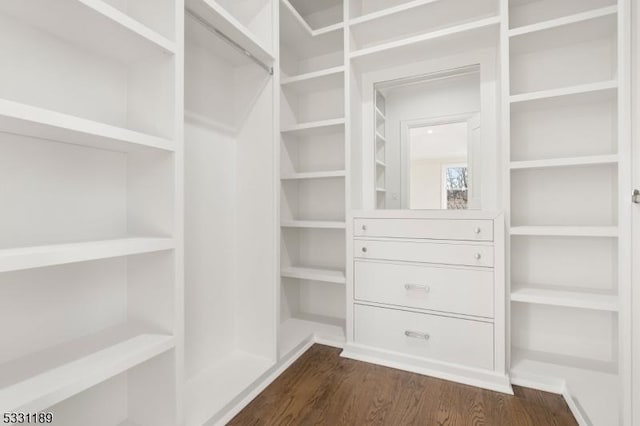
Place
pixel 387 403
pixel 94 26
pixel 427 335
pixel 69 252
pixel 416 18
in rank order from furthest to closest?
1. pixel 416 18
2. pixel 427 335
3. pixel 387 403
4. pixel 94 26
5. pixel 69 252

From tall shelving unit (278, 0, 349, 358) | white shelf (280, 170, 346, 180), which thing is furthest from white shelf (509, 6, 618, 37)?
white shelf (280, 170, 346, 180)

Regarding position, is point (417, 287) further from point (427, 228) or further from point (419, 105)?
point (419, 105)

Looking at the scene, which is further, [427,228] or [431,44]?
[431,44]

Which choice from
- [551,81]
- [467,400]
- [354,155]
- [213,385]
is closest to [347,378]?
[467,400]

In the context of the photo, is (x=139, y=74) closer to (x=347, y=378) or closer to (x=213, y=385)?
(x=213, y=385)

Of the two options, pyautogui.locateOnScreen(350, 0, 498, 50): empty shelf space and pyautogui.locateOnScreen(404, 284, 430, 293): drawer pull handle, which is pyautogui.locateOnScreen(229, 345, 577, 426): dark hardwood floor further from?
pyautogui.locateOnScreen(350, 0, 498, 50): empty shelf space

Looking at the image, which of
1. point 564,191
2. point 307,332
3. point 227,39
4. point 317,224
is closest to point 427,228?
point 317,224

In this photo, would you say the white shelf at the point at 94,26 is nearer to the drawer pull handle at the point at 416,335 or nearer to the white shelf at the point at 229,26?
the white shelf at the point at 229,26

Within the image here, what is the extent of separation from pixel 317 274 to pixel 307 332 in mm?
439

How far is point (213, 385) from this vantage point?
1.56 m

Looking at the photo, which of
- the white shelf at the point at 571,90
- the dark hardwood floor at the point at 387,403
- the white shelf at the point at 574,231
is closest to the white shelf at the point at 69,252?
the dark hardwood floor at the point at 387,403

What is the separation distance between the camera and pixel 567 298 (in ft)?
5.19

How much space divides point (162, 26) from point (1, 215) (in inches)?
34.3

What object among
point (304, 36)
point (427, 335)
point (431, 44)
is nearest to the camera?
point (427, 335)
